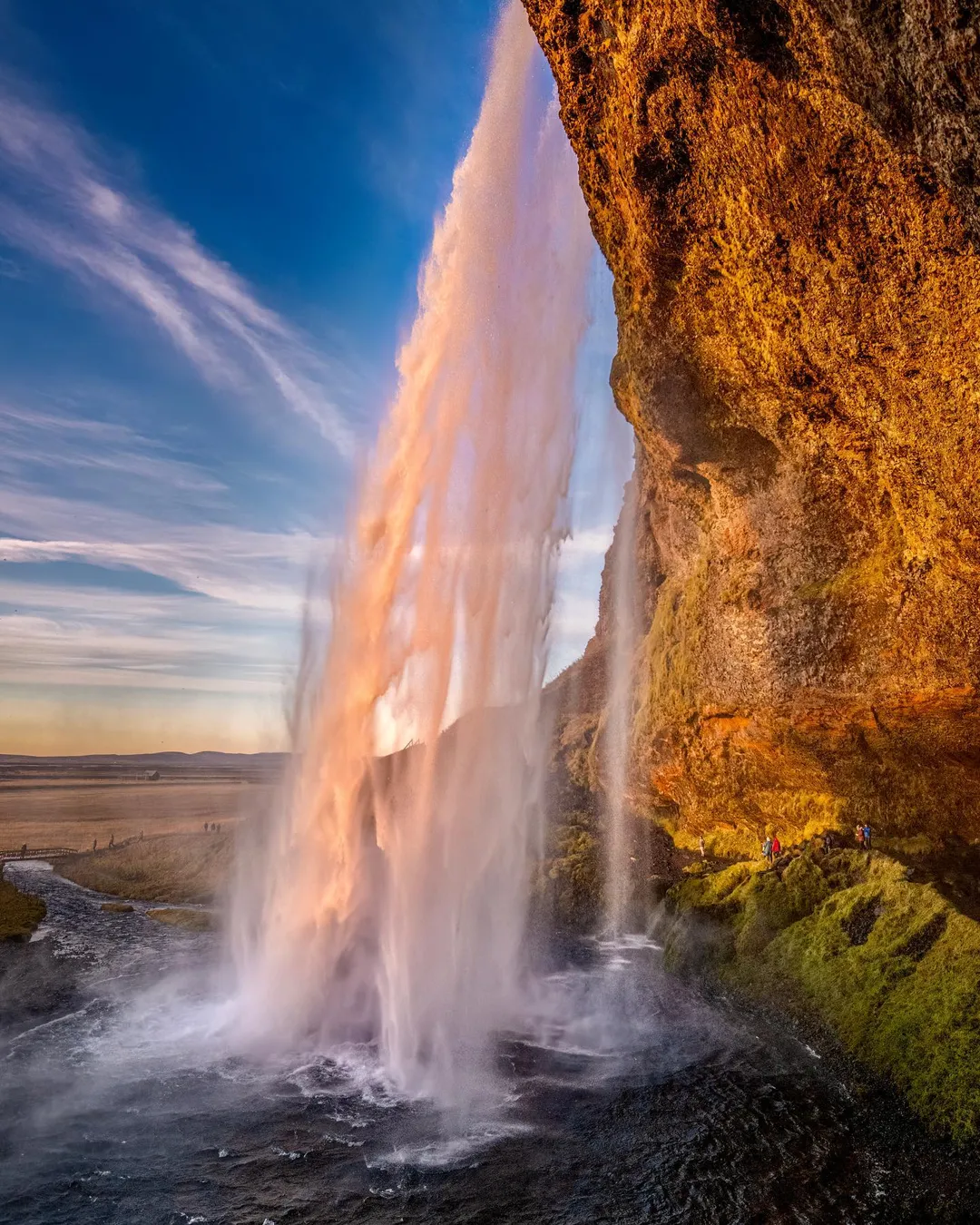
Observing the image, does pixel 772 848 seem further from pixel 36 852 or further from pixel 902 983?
pixel 36 852

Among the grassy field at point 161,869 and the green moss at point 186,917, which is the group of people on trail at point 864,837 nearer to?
the green moss at point 186,917

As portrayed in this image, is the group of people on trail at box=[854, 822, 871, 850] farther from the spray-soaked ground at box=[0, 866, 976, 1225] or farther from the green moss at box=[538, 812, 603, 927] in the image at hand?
the green moss at box=[538, 812, 603, 927]

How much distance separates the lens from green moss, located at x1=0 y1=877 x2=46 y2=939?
25.2 m

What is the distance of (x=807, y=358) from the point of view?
1491 centimetres

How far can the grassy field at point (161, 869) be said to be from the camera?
36.7 m

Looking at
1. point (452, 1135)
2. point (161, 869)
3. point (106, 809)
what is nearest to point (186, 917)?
point (161, 869)

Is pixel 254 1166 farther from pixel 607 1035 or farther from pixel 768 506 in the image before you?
pixel 768 506

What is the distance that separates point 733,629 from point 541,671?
6.78 metres

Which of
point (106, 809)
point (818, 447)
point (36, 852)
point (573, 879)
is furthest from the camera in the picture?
point (106, 809)

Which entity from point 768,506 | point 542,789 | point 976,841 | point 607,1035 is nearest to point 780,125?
point 768,506

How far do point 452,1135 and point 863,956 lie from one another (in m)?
10.7

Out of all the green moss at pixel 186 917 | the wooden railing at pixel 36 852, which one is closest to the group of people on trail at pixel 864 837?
the green moss at pixel 186 917

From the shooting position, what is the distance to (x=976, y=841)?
20891mm

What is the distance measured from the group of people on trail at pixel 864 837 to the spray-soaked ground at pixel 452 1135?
8.60m
